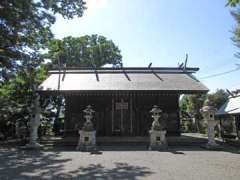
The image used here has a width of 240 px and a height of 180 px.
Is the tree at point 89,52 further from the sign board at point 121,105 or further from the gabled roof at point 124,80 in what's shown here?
the sign board at point 121,105

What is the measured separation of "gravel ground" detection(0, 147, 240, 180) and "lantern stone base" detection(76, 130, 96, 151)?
2011 millimetres

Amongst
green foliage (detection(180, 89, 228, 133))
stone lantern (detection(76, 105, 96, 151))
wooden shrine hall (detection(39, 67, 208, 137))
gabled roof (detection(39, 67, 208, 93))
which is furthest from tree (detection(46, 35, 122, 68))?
stone lantern (detection(76, 105, 96, 151))

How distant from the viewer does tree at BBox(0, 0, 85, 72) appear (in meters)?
11.3

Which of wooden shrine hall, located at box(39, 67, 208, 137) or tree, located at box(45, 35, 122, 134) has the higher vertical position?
tree, located at box(45, 35, 122, 134)

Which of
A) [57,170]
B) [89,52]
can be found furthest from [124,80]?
[89,52]

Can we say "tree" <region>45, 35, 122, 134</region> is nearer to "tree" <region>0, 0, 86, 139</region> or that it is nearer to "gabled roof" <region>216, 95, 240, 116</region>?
"tree" <region>0, 0, 86, 139</region>

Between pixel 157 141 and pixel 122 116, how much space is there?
470cm

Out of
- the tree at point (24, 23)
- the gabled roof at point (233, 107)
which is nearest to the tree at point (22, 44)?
the tree at point (24, 23)

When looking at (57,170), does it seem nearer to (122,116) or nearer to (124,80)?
(122,116)

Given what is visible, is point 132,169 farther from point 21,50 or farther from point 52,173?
point 21,50

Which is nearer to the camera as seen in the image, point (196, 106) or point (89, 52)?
point (196, 106)

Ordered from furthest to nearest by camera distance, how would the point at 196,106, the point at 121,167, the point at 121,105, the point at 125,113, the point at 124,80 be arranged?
1. the point at 196,106
2. the point at 124,80
3. the point at 125,113
4. the point at 121,105
5. the point at 121,167

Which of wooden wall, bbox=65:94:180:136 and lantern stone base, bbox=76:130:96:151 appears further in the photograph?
wooden wall, bbox=65:94:180:136

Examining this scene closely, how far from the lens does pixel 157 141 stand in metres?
13.9
